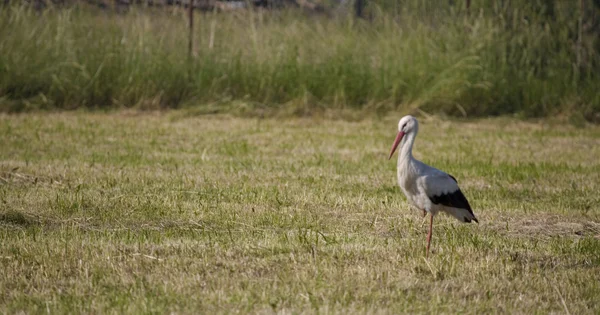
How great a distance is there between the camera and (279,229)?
5422 mm

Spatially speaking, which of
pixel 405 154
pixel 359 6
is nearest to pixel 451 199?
pixel 405 154

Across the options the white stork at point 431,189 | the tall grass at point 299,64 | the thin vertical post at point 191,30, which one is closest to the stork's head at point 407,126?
the white stork at point 431,189

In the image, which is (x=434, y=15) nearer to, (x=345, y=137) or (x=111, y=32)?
(x=345, y=137)

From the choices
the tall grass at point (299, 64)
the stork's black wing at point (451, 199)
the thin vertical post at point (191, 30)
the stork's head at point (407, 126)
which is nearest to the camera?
the stork's black wing at point (451, 199)

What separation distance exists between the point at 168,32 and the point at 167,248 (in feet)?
28.3

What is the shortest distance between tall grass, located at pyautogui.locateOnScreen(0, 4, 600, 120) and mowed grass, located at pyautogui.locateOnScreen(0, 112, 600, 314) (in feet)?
8.72

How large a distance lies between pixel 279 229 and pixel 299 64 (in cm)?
745

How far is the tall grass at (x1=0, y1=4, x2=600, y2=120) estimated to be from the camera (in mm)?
12234

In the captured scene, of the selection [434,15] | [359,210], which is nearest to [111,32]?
[434,15]

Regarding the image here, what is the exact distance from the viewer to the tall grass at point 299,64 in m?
12.2

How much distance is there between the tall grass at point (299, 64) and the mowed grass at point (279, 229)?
2657 millimetres

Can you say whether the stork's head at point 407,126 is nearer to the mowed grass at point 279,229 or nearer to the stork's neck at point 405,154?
the stork's neck at point 405,154

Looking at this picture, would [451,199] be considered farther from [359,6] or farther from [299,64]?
[359,6]

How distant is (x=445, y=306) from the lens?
3885 millimetres
